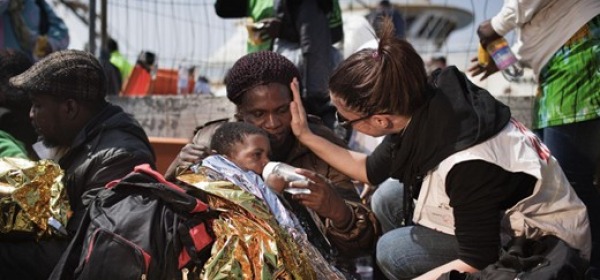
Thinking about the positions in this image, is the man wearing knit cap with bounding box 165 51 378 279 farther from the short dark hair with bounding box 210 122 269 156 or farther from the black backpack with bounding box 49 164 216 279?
A: the black backpack with bounding box 49 164 216 279

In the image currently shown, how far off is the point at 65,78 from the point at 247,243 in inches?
53.7

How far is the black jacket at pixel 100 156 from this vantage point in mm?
2781

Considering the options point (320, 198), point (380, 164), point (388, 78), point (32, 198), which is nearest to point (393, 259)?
point (320, 198)

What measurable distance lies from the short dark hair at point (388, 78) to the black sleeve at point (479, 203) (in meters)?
0.32

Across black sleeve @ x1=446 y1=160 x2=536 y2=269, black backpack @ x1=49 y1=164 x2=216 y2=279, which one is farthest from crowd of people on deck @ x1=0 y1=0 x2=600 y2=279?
black backpack @ x1=49 y1=164 x2=216 y2=279

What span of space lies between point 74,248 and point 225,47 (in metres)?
4.50

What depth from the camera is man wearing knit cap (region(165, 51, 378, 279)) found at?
2855 millimetres

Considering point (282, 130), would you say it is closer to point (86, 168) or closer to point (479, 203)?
point (86, 168)

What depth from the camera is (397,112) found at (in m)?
2.37

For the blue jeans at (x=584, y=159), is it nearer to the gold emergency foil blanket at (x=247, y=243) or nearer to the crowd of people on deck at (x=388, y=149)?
the crowd of people on deck at (x=388, y=149)

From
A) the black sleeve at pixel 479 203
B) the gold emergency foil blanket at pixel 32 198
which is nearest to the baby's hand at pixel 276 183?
the black sleeve at pixel 479 203

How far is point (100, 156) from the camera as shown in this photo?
283 cm

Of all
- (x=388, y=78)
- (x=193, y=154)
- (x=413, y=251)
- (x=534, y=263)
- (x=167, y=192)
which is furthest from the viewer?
(x=193, y=154)

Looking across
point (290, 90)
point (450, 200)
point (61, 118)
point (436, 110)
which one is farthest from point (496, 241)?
point (61, 118)
